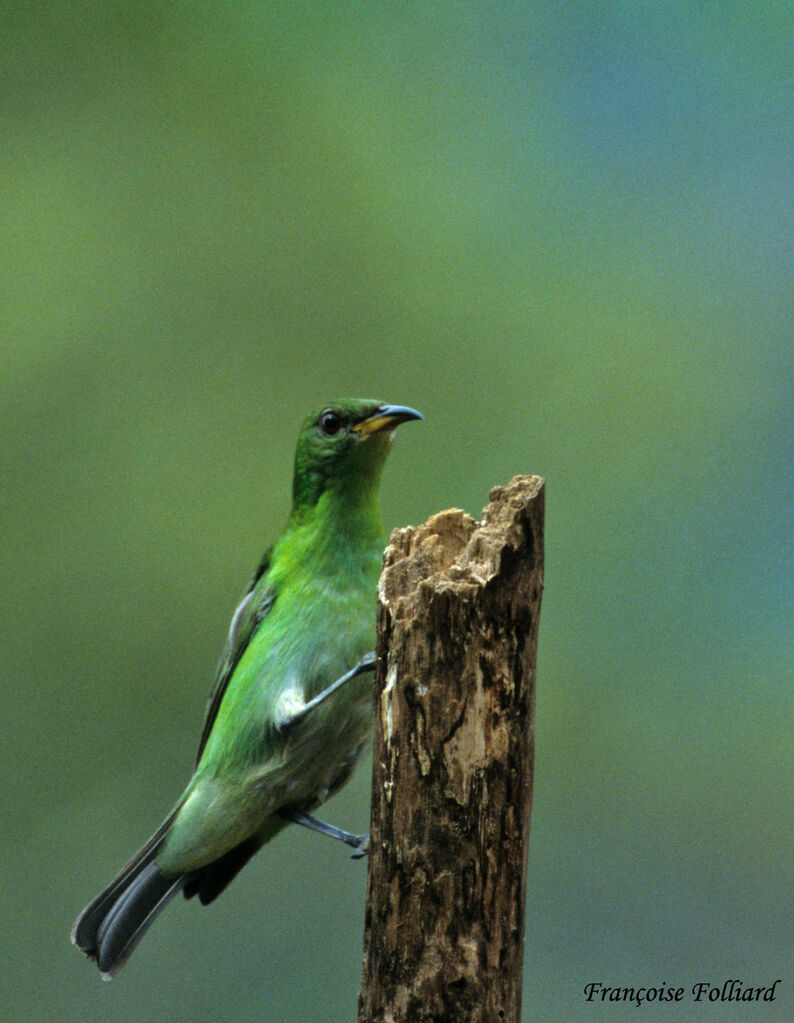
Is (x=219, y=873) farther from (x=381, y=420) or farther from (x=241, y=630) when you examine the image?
(x=381, y=420)

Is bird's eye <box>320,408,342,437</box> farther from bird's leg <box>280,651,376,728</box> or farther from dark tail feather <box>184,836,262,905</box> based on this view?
dark tail feather <box>184,836,262,905</box>

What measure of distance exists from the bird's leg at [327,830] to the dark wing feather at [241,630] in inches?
11.1

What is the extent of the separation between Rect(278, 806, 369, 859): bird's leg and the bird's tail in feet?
0.96

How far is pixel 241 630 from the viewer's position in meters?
2.99

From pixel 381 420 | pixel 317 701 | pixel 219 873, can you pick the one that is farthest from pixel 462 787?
pixel 219 873

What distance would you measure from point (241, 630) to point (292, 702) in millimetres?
349

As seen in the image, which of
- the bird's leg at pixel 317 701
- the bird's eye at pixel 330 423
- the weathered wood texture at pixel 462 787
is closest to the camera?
the weathered wood texture at pixel 462 787

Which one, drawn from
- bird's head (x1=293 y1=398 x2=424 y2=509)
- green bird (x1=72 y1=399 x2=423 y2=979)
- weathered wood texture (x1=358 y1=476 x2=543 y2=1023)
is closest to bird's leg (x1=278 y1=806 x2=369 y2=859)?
green bird (x1=72 y1=399 x2=423 y2=979)

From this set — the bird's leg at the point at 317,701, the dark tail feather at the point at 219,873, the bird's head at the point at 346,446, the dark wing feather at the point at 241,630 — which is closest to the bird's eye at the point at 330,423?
the bird's head at the point at 346,446

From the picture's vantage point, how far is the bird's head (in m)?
2.84

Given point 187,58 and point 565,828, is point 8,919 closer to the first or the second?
point 565,828

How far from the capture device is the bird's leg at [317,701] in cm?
258

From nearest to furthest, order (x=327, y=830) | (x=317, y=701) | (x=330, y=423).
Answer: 1. (x=317, y=701)
2. (x=327, y=830)
3. (x=330, y=423)

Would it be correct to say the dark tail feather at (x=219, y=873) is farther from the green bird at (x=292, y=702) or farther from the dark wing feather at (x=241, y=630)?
the dark wing feather at (x=241, y=630)
